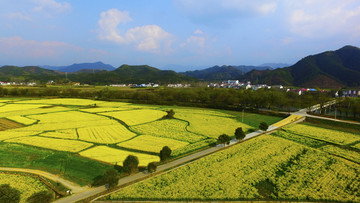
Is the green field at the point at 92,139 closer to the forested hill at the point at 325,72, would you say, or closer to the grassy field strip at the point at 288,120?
the grassy field strip at the point at 288,120

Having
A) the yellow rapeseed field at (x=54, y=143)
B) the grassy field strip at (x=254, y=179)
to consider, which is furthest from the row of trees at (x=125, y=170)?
the yellow rapeseed field at (x=54, y=143)

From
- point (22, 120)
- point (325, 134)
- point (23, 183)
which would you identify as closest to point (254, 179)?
point (23, 183)

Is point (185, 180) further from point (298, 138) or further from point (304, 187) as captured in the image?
point (298, 138)

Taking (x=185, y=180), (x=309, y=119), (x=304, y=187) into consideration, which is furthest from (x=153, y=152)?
(x=309, y=119)

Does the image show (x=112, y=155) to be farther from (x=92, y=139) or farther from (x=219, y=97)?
(x=219, y=97)

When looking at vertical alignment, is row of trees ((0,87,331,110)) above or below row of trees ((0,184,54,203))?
above

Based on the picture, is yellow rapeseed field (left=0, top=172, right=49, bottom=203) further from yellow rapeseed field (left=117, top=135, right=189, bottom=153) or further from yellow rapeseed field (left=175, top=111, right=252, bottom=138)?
yellow rapeseed field (left=175, top=111, right=252, bottom=138)

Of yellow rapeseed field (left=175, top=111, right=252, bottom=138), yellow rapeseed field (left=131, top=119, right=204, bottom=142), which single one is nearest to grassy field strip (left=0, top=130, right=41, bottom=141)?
yellow rapeseed field (left=131, top=119, right=204, bottom=142)
